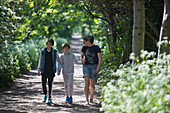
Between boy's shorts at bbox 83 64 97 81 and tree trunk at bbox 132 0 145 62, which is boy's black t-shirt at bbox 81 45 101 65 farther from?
tree trunk at bbox 132 0 145 62

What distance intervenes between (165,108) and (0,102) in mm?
6339

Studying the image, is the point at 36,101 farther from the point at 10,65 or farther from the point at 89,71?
the point at 10,65

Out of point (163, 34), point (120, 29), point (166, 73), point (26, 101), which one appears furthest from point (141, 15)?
point (120, 29)

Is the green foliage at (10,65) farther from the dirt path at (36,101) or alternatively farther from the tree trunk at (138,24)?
the tree trunk at (138,24)

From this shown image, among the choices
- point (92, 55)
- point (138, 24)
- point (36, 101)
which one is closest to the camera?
point (138, 24)

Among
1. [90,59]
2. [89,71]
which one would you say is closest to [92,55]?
[90,59]

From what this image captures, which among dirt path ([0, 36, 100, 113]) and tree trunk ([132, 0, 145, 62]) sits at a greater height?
tree trunk ([132, 0, 145, 62])

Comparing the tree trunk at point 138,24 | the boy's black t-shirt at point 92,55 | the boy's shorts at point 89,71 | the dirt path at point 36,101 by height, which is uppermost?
the tree trunk at point 138,24

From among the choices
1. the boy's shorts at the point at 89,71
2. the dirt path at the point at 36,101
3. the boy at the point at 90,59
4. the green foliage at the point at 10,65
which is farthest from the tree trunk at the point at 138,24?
the green foliage at the point at 10,65

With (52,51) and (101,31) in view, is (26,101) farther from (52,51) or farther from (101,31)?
(101,31)

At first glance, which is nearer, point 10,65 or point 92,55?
point 92,55

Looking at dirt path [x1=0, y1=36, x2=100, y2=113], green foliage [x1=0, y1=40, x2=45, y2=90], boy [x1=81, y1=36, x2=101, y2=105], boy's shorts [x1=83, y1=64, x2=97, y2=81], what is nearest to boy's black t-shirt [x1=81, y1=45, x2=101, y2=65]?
boy [x1=81, y1=36, x2=101, y2=105]

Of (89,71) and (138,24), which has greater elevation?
(138,24)

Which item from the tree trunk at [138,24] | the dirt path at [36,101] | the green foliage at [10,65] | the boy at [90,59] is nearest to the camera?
the tree trunk at [138,24]
